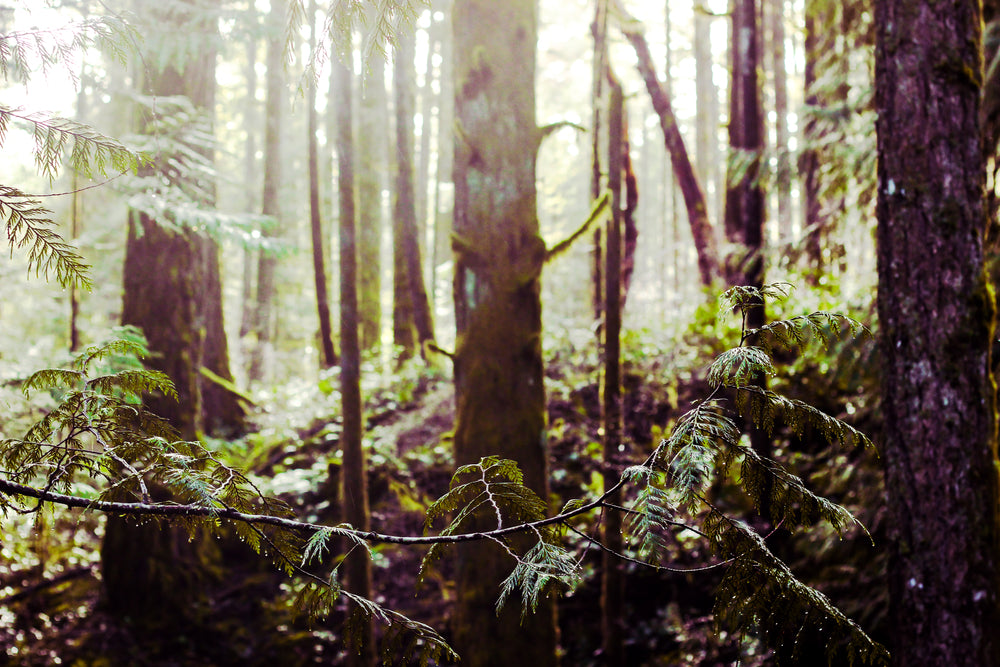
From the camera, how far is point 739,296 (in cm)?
191

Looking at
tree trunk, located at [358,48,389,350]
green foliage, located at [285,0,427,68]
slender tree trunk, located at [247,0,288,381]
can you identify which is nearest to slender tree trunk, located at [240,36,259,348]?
slender tree trunk, located at [247,0,288,381]

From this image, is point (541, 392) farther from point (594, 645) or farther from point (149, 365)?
point (149, 365)

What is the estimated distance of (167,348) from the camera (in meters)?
7.41

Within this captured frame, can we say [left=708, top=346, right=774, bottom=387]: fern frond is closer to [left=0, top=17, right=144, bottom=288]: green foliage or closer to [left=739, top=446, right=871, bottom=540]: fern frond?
[left=739, top=446, right=871, bottom=540]: fern frond

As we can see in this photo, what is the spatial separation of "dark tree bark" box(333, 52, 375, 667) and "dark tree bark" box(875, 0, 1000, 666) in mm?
4365

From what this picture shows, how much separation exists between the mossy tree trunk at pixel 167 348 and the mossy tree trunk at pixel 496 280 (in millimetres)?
3516

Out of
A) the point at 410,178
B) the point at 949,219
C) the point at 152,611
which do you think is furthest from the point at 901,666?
the point at 410,178

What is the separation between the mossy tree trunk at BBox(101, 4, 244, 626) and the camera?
23.4ft

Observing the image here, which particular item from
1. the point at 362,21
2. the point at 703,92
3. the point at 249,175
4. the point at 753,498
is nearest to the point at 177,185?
the point at 362,21

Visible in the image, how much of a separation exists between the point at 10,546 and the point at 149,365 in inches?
133

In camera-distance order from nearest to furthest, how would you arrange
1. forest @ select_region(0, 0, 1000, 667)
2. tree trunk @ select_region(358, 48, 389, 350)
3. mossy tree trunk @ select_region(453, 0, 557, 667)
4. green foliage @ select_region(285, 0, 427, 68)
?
forest @ select_region(0, 0, 1000, 667) → green foliage @ select_region(285, 0, 427, 68) → mossy tree trunk @ select_region(453, 0, 557, 667) → tree trunk @ select_region(358, 48, 389, 350)

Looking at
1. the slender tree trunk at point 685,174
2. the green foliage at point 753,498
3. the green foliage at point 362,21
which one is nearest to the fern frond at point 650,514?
the green foliage at point 753,498

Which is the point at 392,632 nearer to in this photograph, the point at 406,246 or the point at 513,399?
the point at 513,399

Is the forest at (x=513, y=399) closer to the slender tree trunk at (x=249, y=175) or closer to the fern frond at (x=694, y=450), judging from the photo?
the fern frond at (x=694, y=450)
